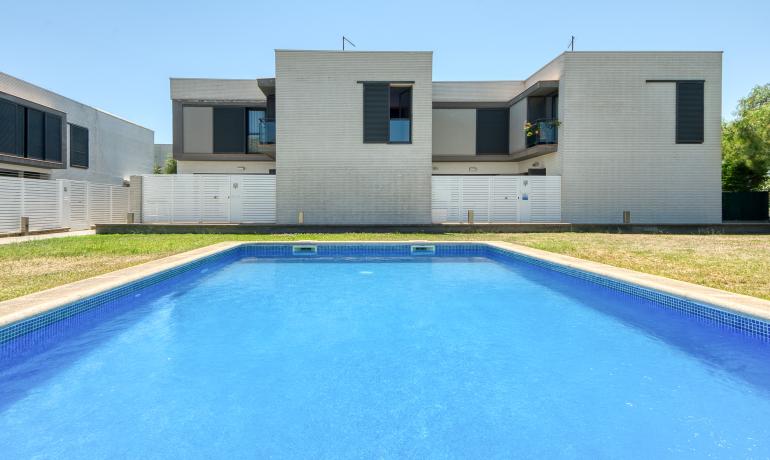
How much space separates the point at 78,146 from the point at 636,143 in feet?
94.0

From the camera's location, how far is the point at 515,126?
1997cm

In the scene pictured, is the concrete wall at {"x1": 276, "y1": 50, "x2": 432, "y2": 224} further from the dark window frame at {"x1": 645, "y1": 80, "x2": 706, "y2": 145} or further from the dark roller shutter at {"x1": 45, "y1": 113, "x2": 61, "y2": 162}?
the dark roller shutter at {"x1": 45, "y1": 113, "x2": 61, "y2": 162}

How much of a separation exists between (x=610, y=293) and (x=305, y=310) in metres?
4.50

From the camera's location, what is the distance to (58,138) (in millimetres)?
22516

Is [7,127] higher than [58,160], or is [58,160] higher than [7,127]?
[7,127]

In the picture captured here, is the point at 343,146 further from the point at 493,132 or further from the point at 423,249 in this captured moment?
the point at 493,132

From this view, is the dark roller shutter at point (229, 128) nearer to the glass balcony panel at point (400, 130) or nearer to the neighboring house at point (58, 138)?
the glass balcony panel at point (400, 130)

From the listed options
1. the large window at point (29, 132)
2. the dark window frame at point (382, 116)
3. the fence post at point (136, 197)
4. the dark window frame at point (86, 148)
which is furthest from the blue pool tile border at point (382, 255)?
the dark window frame at point (86, 148)

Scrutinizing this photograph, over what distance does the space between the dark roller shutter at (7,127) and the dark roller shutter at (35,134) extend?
96cm

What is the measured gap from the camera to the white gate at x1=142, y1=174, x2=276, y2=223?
16.6m

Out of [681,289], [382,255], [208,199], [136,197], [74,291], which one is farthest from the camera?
[208,199]

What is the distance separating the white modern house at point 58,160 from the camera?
14.7 m

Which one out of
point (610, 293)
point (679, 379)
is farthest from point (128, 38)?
point (679, 379)

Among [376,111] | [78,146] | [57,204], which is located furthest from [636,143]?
[78,146]
